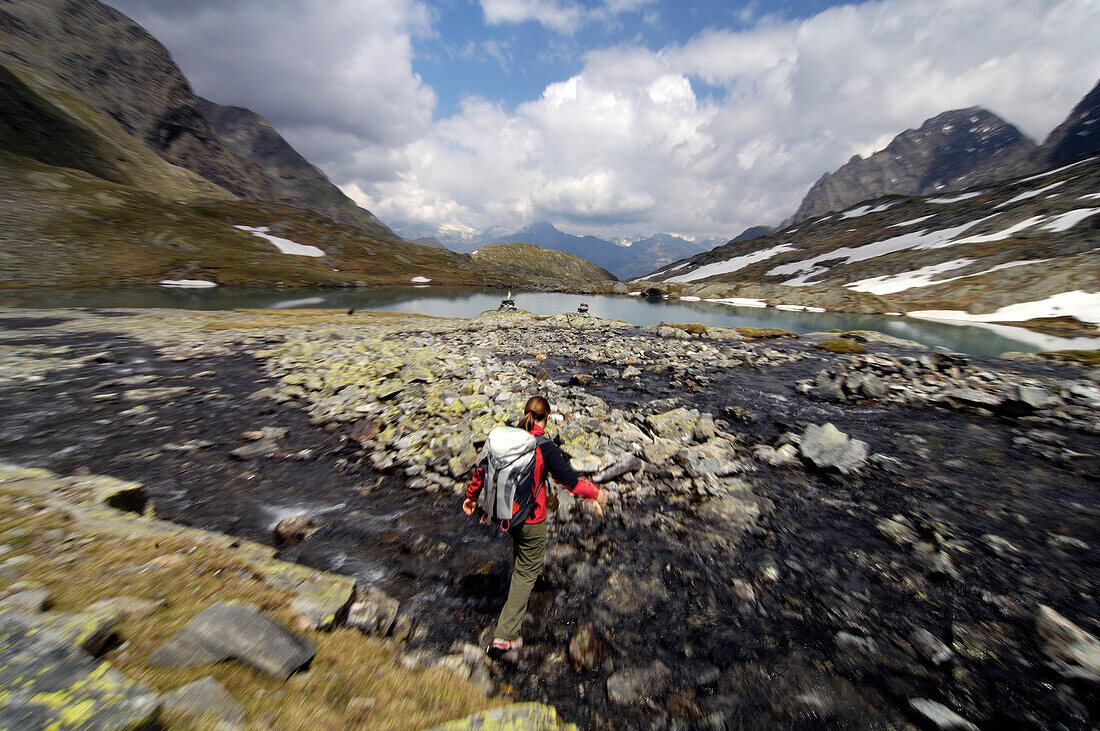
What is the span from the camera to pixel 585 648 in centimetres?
532

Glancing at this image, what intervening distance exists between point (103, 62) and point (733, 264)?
323 meters

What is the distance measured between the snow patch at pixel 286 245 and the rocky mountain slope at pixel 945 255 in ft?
421

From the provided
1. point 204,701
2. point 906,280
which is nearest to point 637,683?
point 204,701

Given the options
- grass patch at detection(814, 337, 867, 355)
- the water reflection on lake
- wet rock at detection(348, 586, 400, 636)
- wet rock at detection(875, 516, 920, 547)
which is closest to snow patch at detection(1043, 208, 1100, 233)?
the water reflection on lake

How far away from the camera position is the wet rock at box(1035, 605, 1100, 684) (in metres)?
4.76

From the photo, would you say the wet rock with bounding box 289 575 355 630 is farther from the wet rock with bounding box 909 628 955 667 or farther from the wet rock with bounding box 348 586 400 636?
the wet rock with bounding box 909 628 955 667

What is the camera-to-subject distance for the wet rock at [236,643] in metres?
3.67

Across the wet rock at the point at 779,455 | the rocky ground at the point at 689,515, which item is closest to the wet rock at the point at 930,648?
the rocky ground at the point at 689,515

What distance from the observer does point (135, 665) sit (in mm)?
3373

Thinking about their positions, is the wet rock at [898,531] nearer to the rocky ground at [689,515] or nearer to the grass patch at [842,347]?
the rocky ground at [689,515]

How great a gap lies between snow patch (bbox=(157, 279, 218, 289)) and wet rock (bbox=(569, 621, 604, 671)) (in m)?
99.5

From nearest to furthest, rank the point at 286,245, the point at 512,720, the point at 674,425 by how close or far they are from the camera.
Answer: the point at 512,720 → the point at 674,425 → the point at 286,245

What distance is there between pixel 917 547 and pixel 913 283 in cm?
11236

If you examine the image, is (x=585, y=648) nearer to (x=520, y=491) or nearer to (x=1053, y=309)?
(x=520, y=491)
